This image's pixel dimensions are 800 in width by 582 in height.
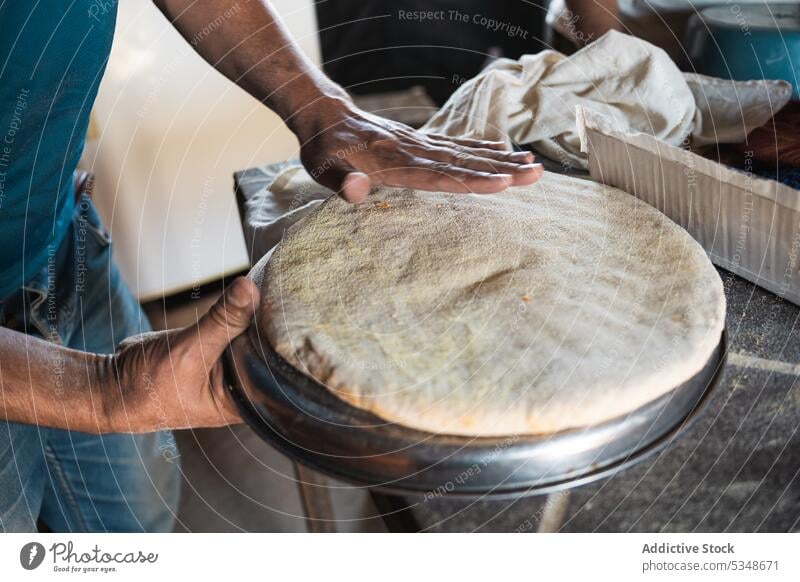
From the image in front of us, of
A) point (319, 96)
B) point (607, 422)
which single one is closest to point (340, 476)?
point (607, 422)

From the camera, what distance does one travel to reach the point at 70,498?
82 cm

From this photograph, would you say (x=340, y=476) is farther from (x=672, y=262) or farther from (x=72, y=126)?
(x=72, y=126)

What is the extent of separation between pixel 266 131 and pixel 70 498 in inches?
36.1

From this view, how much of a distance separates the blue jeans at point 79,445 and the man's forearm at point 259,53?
28 cm

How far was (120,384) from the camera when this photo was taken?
19.1 inches

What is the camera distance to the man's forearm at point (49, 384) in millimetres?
484

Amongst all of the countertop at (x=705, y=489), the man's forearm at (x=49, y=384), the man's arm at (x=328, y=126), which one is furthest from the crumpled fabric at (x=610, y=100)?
the man's forearm at (x=49, y=384)

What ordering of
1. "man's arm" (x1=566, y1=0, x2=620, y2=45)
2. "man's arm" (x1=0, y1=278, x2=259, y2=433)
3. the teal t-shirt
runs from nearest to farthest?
"man's arm" (x1=0, y1=278, x2=259, y2=433) < the teal t-shirt < "man's arm" (x1=566, y1=0, x2=620, y2=45)

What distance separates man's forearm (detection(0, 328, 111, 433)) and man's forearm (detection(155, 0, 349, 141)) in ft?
1.00

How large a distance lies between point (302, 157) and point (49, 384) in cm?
30

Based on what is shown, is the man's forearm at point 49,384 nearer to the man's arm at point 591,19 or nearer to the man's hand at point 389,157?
the man's hand at point 389,157

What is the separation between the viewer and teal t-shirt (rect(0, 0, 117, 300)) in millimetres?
616

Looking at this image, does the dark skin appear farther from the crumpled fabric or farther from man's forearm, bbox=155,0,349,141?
the crumpled fabric

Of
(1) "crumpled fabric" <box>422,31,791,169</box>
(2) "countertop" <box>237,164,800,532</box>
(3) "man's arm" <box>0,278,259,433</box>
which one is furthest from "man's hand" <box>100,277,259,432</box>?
(1) "crumpled fabric" <box>422,31,791,169</box>
